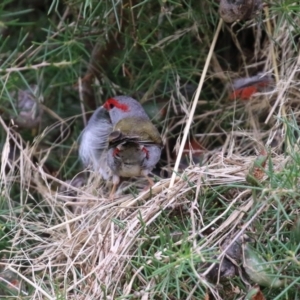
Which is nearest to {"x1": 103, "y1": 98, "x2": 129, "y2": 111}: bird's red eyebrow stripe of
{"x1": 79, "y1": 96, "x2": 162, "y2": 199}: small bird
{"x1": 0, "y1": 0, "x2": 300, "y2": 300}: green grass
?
{"x1": 79, "y1": 96, "x2": 162, "y2": 199}: small bird

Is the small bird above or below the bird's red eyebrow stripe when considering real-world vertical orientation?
below

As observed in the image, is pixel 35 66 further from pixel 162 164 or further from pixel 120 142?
pixel 162 164

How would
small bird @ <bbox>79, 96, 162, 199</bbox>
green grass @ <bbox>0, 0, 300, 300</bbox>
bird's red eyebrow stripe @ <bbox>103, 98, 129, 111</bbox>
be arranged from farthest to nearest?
1. bird's red eyebrow stripe @ <bbox>103, 98, 129, 111</bbox>
2. small bird @ <bbox>79, 96, 162, 199</bbox>
3. green grass @ <bbox>0, 0, 300, 300</bbox>

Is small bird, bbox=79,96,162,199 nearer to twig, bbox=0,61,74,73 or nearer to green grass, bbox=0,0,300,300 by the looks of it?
green grass, bbox=0,0,300,300

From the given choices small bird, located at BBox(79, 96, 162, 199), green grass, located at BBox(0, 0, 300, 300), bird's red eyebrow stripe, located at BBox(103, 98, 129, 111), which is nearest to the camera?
green grass, located at BBox(0, 0, 300, 300)

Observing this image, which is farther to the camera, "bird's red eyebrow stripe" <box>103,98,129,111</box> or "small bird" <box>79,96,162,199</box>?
"bird's red eyebrow stripe" <box>103,98,129,111</box>

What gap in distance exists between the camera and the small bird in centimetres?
276

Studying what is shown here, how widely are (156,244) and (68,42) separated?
3.18ft

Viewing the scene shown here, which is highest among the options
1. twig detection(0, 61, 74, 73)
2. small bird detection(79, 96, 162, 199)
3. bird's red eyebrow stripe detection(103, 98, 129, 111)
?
twig detection(0, 61, 74, 73)

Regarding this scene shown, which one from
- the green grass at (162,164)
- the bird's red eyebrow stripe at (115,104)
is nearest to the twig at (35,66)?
the green grass at (162,164)

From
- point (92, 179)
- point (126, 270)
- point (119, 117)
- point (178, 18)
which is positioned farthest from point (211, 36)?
point (126, 270)

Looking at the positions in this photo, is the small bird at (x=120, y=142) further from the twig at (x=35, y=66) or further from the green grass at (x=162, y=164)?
the twig at (x=35, y=66)

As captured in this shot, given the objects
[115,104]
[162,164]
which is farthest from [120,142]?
[162,164]

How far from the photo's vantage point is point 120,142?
8.75ft
